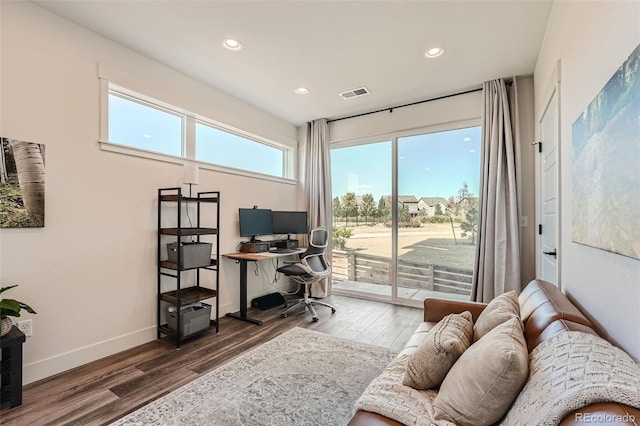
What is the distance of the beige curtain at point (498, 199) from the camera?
314 cm

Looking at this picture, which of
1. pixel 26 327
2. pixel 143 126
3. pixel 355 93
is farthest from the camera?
pixel 355 93

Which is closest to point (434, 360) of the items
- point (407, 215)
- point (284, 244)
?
point (407, 215)

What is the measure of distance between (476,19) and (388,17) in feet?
2.29

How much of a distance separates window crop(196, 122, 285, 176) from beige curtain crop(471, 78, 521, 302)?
2933 mm

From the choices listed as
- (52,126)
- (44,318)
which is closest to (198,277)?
(44,318)

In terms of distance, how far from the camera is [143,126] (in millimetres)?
2939

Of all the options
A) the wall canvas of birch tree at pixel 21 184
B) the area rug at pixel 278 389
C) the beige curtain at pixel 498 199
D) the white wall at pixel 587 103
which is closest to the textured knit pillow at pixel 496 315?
the white wall at pixel 587 103

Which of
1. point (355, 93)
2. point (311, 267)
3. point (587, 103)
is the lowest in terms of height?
point (311, 267)

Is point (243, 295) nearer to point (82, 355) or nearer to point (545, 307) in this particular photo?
point (82, 355)

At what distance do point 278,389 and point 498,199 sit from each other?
2898mm

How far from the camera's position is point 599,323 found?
1198mm

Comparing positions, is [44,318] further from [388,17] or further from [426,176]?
[426,176]

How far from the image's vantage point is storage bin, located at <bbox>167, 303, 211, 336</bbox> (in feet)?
9.02

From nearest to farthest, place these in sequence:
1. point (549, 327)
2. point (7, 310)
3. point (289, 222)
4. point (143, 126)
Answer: point (549, 327) < point (7, 310) < point (143, 126) < point (289, 222)
